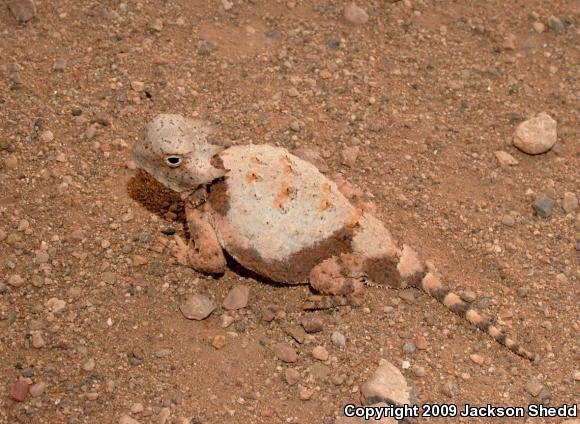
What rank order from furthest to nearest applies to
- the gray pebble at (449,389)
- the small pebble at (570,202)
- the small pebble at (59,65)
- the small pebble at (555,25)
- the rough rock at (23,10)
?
1. the small pebble at (555,25)
2. the rough rock at (23,10)
3. the small pebble at (59,65)
4. the small pebble at (570,202)
5. the gray pebble at (449,389)

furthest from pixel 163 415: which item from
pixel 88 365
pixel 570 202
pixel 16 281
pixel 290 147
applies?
pixel 570 202

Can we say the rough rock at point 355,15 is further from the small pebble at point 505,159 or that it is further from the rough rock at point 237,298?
the rough rock at point 237,298

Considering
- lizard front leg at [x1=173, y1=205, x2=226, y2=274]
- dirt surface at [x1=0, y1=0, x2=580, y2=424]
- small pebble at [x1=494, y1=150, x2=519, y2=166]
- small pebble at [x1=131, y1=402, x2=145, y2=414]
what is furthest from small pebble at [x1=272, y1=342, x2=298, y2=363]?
small pebble at [x1=494, y1=150, x2=519, y2=166]

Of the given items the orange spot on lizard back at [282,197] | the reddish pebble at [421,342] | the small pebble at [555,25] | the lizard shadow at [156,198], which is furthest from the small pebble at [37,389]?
the small pebble at [555,25]

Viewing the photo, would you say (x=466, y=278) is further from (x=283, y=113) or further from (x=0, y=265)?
(x=0, y=265)

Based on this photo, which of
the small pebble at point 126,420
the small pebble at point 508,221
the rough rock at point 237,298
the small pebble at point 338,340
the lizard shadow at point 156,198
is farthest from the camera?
the small pebble at point 508,221

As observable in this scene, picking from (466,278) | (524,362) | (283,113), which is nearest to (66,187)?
(283,113)

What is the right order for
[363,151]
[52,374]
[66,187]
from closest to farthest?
[52,374] → [66,187] → [363,151]
